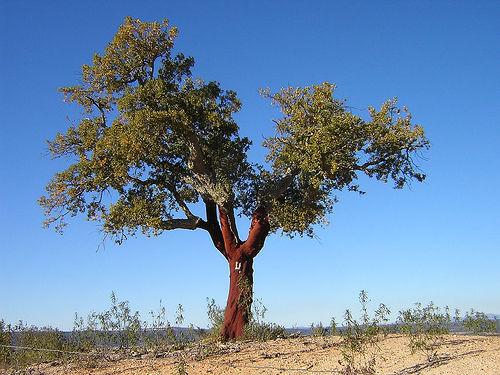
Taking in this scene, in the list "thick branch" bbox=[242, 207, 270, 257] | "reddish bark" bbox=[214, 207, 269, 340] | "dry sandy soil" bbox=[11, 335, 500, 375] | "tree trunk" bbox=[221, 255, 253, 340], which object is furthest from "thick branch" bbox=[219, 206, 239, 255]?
"dry sandy soil" bbox=[11, 335, 500, 375]

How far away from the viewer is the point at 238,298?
1852cm

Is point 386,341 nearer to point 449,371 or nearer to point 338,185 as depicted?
point 449,371

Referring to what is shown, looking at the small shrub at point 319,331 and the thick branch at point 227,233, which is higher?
the thick branch at point 227,233

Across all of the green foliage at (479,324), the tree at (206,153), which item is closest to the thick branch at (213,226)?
the tree at (206,153)

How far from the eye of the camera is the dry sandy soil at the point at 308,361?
1080 centimetres

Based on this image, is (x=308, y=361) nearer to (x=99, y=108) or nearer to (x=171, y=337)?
(x=171, y=337)

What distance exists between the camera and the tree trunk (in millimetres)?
18094

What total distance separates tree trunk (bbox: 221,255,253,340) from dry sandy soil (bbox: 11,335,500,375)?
2401 mm

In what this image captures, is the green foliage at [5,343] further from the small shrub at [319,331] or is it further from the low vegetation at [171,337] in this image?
the small shrub at [319,331]

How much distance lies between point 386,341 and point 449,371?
15.1 feet

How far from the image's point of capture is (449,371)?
33.6 feet

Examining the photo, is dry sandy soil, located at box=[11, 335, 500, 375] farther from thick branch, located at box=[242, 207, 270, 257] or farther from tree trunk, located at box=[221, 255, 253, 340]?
thick branch, located at box=[242, 207, 270, 257]

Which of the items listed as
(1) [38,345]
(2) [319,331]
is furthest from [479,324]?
(1) [38,345]

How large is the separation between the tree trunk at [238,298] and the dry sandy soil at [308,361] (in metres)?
2.40
